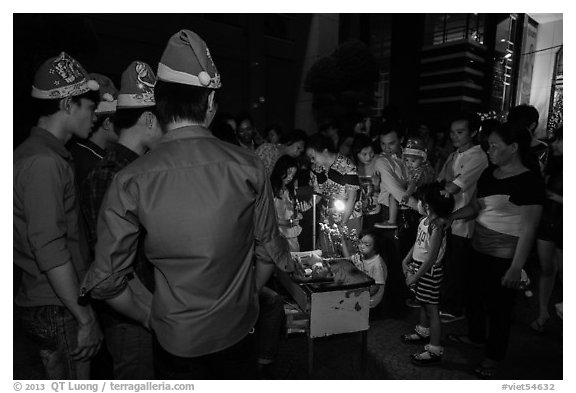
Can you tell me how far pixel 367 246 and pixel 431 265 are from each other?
85 cm

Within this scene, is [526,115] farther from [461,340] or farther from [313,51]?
[313,51]

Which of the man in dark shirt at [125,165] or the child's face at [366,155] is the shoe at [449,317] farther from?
the man in dark shirt at [125,165]

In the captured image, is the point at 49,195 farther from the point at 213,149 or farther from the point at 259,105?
the point at 259,105

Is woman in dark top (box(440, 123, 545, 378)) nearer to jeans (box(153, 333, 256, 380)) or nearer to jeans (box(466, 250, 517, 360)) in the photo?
jeans (box(466, 250, 517, 360))

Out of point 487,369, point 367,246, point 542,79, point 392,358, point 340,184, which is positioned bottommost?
point 392,358

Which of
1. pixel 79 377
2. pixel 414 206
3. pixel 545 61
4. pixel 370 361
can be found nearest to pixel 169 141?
pixel 79 377

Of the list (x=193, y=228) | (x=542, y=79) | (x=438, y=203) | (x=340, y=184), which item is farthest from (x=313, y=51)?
(x=193, y=228)

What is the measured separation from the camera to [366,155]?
16.5 ft

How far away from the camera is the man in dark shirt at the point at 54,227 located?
1705mm

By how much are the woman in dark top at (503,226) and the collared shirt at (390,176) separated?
1216mm

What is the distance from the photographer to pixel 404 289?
429 cm

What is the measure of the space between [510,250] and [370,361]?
1541mm

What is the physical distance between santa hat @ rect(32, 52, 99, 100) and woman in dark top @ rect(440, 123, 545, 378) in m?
2.96

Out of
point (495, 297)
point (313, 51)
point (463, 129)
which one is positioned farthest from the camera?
point (313, 51)
